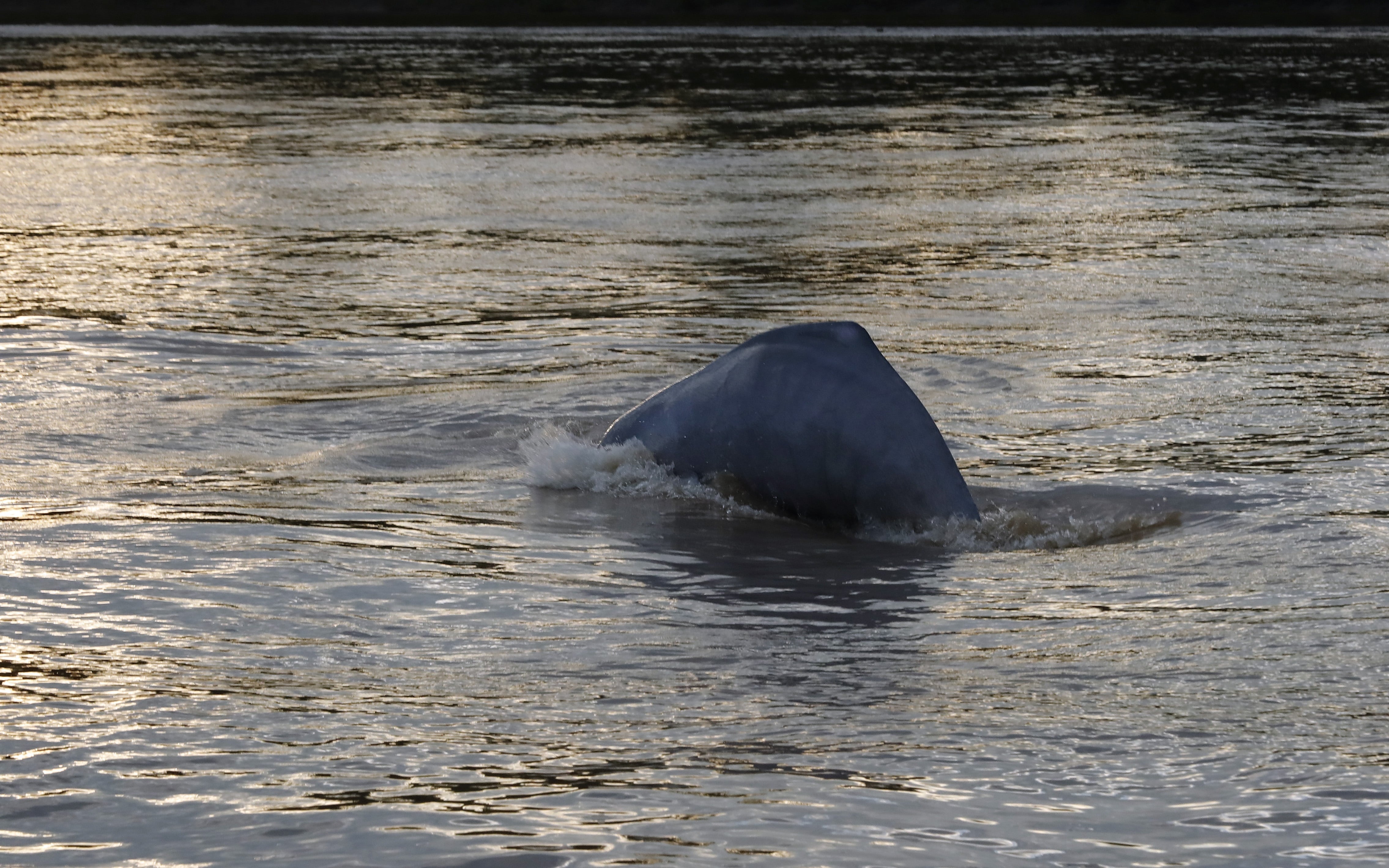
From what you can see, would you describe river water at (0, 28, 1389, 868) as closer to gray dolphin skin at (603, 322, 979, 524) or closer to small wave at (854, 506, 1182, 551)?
small wave at (854, 506, 1182, 551)

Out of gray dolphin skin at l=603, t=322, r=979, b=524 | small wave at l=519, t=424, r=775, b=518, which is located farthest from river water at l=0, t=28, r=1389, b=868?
gray dolphin skin at l=603, t=322, r=979, b=524

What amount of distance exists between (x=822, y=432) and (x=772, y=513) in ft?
1.38

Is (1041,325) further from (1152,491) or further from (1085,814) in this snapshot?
(1085,814)

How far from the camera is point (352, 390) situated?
9992 mm

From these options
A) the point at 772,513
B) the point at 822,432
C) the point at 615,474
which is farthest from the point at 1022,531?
the point at 615,474

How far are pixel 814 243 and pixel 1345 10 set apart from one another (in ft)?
194

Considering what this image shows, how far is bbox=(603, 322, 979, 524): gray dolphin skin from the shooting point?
288 inches

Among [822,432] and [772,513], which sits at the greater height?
[822,432]

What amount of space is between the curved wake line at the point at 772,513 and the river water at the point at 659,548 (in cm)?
2

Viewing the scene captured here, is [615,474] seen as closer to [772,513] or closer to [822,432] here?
[772,513]

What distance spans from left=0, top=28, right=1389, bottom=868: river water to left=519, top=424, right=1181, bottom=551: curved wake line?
2 centimetres

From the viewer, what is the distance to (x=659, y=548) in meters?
7.06

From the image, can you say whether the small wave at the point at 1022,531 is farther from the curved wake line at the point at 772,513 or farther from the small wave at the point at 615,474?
the small wave at the point at 615,474

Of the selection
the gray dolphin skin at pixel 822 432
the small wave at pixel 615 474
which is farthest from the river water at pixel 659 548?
the gray dolphin skin at pixel 822 432
